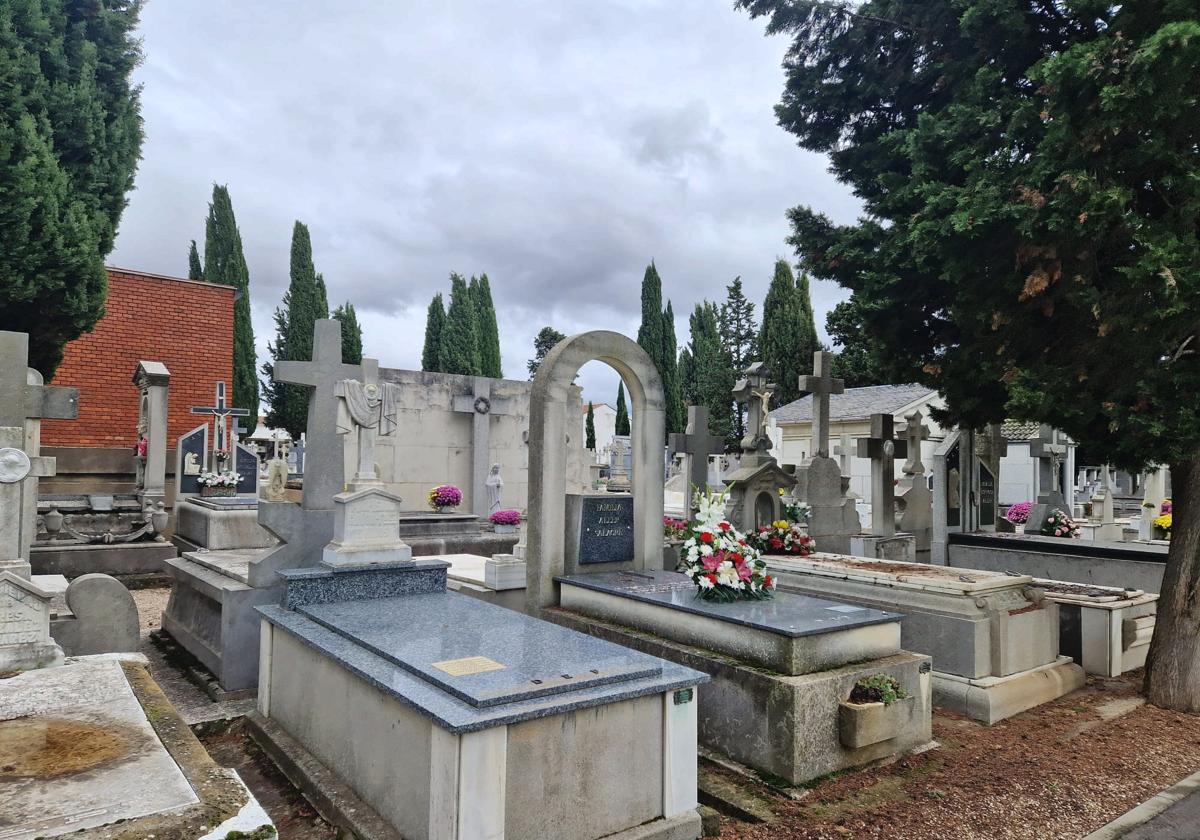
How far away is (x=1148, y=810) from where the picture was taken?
4.01 m

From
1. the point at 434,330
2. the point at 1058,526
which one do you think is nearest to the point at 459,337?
the point at 434,330

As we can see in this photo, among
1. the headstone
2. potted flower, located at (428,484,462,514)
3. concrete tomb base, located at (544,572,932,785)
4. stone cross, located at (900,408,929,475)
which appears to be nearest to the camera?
concrete tomb base, located at (544,572,932,785)

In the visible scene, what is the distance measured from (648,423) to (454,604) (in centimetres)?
252

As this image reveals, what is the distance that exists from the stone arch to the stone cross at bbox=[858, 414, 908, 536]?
4483 millimetres

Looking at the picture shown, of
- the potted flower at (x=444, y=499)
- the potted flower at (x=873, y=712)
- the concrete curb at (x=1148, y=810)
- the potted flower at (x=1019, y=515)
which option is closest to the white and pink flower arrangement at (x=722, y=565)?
the potted flower at (x=873, y=712)

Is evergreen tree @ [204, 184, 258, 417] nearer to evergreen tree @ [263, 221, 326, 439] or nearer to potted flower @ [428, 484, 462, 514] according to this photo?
evergreen tree @ [263, 221, 326, 439]

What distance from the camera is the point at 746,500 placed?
9.17 m

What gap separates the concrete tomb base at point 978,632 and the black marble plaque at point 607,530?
186 centimetres

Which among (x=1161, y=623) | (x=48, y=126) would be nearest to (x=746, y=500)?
(x=1161, y=623)

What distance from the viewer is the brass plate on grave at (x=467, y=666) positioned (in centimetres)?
342

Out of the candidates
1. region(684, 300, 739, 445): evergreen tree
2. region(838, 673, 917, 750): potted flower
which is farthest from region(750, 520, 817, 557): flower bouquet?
region(684, 300, 739, 445): evergreen tree

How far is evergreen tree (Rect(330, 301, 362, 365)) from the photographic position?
2894 cm

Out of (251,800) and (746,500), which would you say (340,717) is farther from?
(746,500)

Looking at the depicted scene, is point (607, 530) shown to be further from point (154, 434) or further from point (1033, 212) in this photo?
point (154, 434)
